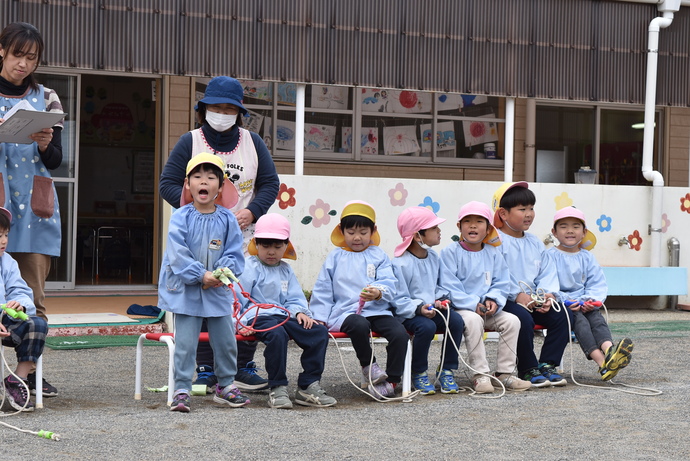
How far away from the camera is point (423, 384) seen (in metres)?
5.94

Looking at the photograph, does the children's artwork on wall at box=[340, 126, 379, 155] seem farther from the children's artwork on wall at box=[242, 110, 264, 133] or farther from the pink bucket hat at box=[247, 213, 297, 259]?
the pink bucket hat at box=[247, 213, 297, 259]

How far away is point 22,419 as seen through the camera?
15.8 feet

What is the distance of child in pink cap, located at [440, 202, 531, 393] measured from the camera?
239 inches

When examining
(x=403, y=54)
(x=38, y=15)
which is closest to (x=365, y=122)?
(x=403, y=54)

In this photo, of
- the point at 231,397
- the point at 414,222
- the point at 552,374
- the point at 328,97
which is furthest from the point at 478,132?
the point at 231,397

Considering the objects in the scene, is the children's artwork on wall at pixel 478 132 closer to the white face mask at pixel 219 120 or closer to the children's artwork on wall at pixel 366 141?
the children's artwork on wall at pixel 366 141

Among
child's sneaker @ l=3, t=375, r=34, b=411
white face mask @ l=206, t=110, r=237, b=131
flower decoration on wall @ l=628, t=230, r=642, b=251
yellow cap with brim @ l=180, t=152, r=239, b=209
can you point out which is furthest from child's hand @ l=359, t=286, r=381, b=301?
flower decoration on wall @ l=628, t=230, r=642, b=251

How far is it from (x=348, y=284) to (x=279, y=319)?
20.5 inches

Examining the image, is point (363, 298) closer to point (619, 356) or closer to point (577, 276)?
point (619, 356)

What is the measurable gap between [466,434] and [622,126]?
32.0ft

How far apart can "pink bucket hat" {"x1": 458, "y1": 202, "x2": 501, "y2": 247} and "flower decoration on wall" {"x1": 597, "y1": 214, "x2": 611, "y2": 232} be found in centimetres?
451

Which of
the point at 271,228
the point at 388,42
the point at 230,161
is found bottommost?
the point at 271,228

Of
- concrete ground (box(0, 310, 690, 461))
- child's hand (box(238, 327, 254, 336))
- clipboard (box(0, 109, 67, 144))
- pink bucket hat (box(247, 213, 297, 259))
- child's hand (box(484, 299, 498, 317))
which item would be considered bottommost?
concrete ground (box(0, 310, 690, 461))

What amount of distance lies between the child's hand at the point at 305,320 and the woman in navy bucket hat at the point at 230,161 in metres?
0.48
